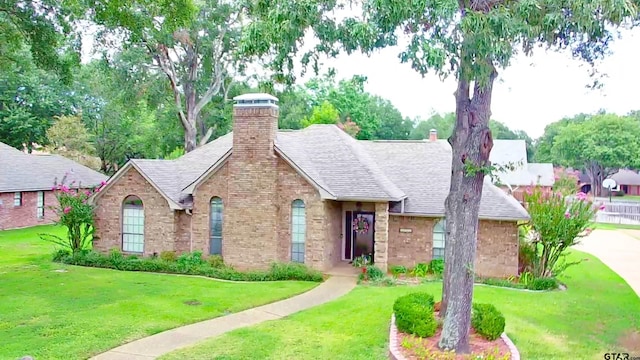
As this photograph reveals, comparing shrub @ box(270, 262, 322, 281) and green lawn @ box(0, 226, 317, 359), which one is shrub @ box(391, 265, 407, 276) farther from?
green lawn @ box(0, 226, 317, 359)

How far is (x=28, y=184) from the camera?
30.9 metres

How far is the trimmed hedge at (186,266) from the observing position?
17469 millimetres

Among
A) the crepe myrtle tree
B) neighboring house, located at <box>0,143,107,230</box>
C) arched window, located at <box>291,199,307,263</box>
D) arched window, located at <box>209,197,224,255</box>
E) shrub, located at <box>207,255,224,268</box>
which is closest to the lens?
the crepe myrtle tree

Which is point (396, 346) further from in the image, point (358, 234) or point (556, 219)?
point (358, 234)

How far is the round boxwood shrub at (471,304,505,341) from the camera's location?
1018 centimetres

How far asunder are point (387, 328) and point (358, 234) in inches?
351

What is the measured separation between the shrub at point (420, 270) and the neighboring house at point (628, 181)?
6810 centimetres

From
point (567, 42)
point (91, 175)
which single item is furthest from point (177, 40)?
point (567, 42)

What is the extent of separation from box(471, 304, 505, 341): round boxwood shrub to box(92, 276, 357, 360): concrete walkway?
4.65 metres

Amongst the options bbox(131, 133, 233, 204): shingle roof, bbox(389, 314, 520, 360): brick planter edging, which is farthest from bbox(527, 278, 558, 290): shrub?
bbox(131, 133, 233, 204): shingle roof

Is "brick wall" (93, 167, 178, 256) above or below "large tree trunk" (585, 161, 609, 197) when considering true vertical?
below

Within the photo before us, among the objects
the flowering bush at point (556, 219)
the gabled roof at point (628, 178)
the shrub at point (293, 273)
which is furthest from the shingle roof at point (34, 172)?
the gabled roof at point (628, 178)

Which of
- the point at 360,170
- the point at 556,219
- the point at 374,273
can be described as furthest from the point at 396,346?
the point at 360,170

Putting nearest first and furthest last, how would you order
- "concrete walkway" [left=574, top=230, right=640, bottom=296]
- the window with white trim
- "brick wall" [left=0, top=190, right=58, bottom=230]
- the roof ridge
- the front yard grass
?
1. the roof ridge
2. "concrete walkway" [left=574, top=230, right=640, bottom=296]
3. "brick wall" [left=0, top=190, right=58, bottom=230]
4. the window with white trim
5. the front yard grass
